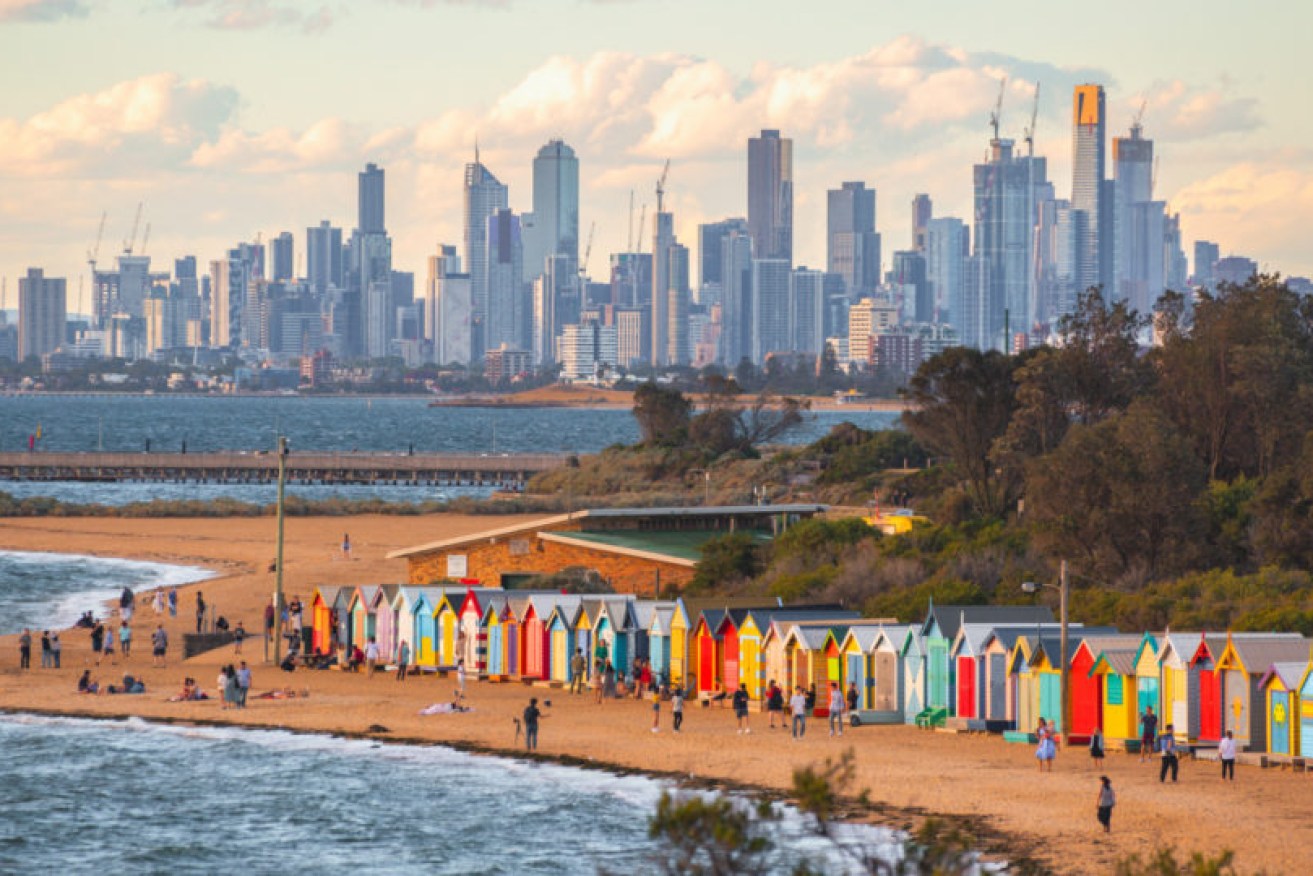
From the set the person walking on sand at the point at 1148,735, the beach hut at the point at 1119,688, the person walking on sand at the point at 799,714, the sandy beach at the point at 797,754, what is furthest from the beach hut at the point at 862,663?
the person walking on sand at the point at 1148,735

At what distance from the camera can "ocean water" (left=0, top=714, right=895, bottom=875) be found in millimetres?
31719

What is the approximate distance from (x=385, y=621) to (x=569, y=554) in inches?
330

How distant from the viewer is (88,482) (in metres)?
135

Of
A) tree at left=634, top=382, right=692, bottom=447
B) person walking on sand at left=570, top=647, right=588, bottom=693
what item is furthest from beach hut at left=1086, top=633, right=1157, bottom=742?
tree at left=634, top=382, right=692, bottom=447

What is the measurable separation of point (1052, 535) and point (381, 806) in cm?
2250

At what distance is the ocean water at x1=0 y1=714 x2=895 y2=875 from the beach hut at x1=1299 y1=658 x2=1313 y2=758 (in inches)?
313

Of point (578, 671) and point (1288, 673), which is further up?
point (1288, 673)

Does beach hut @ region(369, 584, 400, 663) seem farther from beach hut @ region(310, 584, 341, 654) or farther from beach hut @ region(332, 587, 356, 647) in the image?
beach hut @ region(310, 584, 341, 654)

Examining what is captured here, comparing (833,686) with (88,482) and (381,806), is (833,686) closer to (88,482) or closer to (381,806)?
(381,806)

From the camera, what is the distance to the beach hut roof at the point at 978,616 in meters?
40.6

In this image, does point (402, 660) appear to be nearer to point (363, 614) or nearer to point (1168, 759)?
point (363, 614)

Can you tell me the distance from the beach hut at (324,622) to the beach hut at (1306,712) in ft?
83.1

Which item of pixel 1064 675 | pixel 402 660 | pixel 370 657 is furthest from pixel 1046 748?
pixel 370 657

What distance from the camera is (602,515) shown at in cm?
6112
